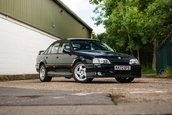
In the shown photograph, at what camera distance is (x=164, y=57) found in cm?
1709

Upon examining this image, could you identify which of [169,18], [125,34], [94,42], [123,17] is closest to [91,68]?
[94,42]

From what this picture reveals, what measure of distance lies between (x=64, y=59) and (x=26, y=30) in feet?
27.1

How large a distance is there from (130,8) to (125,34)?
16.8ft

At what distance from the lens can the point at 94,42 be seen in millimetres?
10289

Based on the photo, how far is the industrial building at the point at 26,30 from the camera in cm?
1420

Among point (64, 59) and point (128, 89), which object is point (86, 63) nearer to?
point (64, 59)

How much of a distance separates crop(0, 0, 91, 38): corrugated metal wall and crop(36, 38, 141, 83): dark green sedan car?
187 inches

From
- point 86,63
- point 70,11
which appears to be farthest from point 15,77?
point 70,11

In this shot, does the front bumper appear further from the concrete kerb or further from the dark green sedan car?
the concrete kerb

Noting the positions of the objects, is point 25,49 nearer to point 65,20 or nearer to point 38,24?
point 38,24

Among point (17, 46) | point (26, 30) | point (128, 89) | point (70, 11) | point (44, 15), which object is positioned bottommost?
point (128, 89)

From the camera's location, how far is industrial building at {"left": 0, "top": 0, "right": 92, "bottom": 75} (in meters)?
14.2

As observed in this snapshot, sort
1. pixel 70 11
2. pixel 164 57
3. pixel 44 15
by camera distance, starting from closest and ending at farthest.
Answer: pixel 164 57 < pixel 44 15 < pixel 70 11

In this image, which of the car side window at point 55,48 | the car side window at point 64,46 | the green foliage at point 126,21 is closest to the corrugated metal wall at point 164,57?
the green foliage at point 126,21
